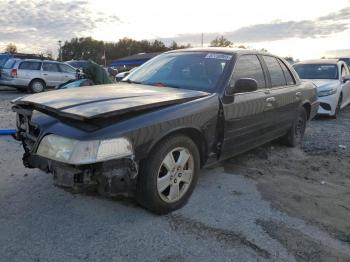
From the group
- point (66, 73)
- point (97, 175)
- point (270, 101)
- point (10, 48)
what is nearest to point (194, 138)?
point (97, 175)

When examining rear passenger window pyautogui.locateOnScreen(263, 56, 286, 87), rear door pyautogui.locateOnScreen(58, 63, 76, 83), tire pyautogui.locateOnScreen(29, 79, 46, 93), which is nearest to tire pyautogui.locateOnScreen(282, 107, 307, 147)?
rear passenger window pyautogui.locateOnScreen(263, 56, 286, 87)

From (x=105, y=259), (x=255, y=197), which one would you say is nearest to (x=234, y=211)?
(x=255, y=197)

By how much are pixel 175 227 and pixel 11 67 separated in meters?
15.5

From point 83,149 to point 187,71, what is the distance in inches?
83.4

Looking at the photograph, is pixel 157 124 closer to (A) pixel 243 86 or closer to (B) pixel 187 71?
(A) pixel 243 86

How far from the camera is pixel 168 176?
3607 mm

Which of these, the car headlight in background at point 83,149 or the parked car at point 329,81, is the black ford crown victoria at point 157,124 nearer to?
the car headlight in background at point 83,149

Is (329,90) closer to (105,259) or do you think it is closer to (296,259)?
(296,259)

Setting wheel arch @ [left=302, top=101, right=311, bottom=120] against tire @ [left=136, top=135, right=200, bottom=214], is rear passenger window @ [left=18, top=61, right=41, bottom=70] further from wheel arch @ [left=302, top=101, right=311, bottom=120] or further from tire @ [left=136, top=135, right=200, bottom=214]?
tire @ [left=136, top=135, right=200, bottom=214]

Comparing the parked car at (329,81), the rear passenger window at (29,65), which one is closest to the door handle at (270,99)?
the parked car at (329,81)

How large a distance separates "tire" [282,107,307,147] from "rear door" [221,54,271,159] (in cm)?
122

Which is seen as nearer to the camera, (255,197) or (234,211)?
(234,211)

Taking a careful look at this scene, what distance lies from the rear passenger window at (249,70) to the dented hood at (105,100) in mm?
711

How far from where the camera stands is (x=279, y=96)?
18.0 ft
